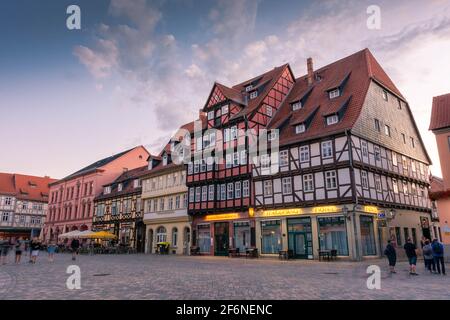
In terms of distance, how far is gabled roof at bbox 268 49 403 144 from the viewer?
2744 cm

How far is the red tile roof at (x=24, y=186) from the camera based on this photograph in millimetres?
67300

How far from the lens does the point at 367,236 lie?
26141 mm

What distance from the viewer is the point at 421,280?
518 inches

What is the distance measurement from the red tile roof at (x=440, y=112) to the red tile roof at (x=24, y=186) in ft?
227

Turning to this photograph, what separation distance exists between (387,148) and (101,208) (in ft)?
126

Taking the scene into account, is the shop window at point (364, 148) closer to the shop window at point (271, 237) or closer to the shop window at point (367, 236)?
the shop window at point (367, 236)

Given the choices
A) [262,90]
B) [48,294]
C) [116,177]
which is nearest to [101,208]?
[116,177]

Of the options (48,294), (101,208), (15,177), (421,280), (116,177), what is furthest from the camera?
(15,177)

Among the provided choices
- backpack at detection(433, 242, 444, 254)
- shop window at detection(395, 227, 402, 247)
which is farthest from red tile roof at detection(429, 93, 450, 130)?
backpack at detection(433, 242, 444, 254)

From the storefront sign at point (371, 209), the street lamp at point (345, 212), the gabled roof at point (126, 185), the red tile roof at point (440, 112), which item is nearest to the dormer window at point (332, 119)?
the red tile roof at point (440, 112)
